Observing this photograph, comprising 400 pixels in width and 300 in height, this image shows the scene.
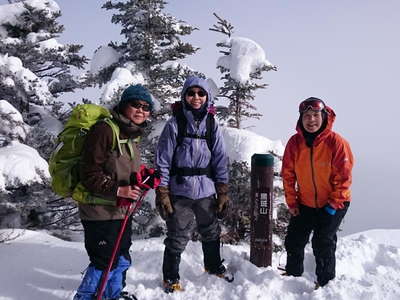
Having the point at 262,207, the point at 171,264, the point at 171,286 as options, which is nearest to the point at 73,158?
the point at 171,264

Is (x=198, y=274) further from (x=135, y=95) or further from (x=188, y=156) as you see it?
(x=135, y=95)

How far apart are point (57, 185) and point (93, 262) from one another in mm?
882

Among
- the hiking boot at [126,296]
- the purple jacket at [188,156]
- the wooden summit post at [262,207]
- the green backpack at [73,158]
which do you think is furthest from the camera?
the wooden summit post at [262,207]

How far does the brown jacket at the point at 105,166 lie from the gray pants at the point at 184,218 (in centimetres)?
A: 78

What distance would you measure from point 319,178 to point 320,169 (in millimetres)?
114

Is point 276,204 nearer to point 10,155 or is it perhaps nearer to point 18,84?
point 10,155

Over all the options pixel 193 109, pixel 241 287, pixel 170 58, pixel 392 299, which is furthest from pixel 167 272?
pixel 170 58

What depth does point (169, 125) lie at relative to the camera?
418 cm

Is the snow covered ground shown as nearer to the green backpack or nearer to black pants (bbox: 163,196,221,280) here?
black pants (bbox: 163,196,221,280)

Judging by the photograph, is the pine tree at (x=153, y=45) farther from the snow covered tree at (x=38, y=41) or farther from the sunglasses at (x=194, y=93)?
the sunglasses at (x=194, y=93)

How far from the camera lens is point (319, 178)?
405 cm

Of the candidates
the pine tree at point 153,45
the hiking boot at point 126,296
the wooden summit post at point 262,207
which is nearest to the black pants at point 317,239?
the wooden summit post at point 262,207

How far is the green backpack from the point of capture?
3371mm

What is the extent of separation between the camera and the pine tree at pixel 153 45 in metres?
8.82
